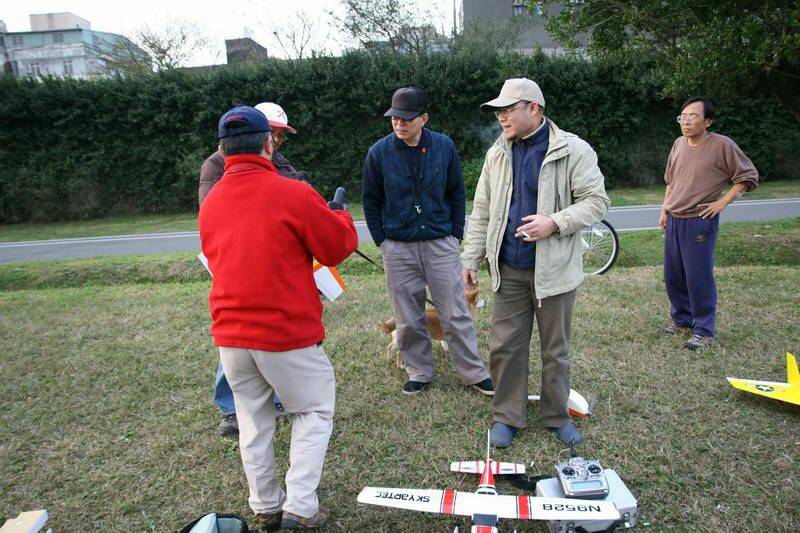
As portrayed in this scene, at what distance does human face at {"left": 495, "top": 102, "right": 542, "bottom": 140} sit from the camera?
9.86ft

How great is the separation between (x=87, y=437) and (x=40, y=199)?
16.0 meters

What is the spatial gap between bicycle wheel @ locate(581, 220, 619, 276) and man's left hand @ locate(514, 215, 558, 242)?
4628 millimetres

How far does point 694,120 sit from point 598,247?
9.93ft

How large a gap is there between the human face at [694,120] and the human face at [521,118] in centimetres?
220

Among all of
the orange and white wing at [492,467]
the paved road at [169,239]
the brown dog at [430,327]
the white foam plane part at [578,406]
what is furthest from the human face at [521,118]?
the paved road at [169,239]

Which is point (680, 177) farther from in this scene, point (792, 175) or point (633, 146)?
point (792, 175)

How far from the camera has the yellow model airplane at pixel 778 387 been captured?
3449 mm

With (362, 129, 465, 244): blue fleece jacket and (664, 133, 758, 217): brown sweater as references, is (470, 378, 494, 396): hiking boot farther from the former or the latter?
(664, 133, 758, 217): brown sweater

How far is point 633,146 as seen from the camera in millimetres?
17344

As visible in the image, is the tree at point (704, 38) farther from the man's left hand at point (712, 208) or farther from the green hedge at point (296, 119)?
the green hedge at point (296, 119)

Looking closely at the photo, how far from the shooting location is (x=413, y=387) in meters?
4.11

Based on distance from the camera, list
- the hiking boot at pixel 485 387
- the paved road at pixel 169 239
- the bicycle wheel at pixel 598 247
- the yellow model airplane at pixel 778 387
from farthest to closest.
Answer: the paved road at pixel 169 239 < the bicycle wheel at pixel 598 247 < the hiking boot at pixel 485 387 < the yellow model airplane at pixel 778 387

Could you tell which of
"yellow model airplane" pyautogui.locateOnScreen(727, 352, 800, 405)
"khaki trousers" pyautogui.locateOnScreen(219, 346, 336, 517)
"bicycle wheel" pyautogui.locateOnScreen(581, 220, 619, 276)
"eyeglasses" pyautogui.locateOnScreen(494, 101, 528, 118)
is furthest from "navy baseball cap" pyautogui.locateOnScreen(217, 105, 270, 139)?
"bicycle wheel" pyautogui.locateOnScreen(581, 220, 619, 276)

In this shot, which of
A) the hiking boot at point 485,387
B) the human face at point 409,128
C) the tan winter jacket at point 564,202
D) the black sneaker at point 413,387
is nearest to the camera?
the tan winter jacket at point 564,202
